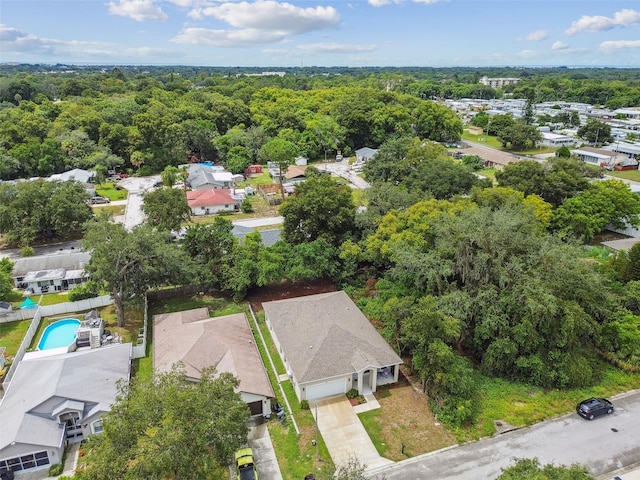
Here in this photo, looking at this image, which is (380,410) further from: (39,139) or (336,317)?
(39,139)

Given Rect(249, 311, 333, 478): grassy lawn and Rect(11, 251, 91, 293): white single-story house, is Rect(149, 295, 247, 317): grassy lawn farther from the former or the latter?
Rect(249, 311, 333, 478): grassy lawn

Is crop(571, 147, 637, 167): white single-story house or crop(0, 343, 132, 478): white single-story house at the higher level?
crop(571, 147, 637, 167): white single-story house

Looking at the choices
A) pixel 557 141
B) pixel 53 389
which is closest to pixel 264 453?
pixel 53 389

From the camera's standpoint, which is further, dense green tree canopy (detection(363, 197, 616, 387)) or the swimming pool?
the swimming pool

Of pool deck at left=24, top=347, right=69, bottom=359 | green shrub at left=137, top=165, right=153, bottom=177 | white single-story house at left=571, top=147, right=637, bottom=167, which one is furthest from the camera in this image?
white single-story house at left=571, top=147, right=637, bottom=167

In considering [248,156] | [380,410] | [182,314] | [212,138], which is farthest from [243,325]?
[212,138]

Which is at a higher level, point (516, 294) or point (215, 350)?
point (516, 294)

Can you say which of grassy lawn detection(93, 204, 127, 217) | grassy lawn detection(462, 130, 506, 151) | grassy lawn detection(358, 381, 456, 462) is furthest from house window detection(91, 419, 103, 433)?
grassy lawn detection(462, 130, 506, 151)

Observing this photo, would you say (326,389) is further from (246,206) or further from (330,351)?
(246,206)
